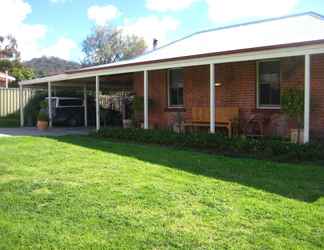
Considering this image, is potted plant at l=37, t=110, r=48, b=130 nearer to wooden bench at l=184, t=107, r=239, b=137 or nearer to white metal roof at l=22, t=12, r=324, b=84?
white metal roof at l=22, t=12, r=324, b=84

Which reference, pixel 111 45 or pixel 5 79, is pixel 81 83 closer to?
pixel 5 79

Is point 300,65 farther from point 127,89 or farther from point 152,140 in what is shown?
point 127,89

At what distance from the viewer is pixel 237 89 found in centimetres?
1289

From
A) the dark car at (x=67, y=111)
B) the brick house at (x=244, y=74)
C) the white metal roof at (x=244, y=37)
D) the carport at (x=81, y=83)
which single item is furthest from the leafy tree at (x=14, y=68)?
the brick house at (x=244, y=74)

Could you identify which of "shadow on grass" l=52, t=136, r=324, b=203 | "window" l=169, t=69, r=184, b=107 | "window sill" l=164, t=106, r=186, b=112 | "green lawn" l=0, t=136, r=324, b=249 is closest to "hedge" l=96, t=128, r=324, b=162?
"shadow on grass" l=52, t=136, r=324, b=203

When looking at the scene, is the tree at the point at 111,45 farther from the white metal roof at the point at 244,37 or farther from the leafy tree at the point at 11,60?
the white metal roof at the point at 244,37

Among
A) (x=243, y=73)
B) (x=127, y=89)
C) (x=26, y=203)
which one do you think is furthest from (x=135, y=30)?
(x=26, y=203)

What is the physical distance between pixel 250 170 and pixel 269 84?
18.2ft

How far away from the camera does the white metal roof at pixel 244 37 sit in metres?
12.2

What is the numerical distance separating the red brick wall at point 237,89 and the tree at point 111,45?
1462 inches

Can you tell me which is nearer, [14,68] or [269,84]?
[269,84]

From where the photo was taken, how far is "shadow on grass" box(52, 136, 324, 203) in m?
5.99

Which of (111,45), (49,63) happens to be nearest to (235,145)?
(111,45)

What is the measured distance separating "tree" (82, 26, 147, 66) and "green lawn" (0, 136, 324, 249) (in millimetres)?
45487
